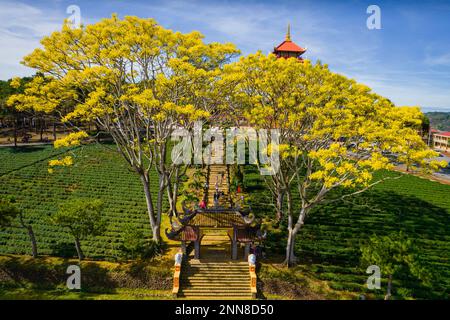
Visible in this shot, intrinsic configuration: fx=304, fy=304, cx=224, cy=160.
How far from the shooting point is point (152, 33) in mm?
18438

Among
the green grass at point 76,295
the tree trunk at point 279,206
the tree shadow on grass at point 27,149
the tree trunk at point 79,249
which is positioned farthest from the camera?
the tree shadow on grass at point 27,149

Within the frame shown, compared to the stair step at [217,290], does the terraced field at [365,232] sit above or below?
above

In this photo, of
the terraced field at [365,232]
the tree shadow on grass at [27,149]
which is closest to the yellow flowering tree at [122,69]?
the terraced field at [365,232]

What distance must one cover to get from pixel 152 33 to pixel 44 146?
45.7 m

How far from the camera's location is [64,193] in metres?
31.9

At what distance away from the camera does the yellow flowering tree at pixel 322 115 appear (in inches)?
687

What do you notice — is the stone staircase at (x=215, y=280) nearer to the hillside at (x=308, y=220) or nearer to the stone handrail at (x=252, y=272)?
the stone handrail at (x=252, y=272)

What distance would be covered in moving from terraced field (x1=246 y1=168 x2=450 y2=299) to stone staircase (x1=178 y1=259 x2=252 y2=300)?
14.1 ft

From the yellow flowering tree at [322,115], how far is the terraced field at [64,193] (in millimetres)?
11462

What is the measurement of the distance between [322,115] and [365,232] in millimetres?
13049

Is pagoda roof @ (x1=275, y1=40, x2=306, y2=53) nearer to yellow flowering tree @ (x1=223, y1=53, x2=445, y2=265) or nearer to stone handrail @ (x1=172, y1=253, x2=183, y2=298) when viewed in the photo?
yellow flowering tree @ (x1=223, y1=53, x2=445, y2=265)

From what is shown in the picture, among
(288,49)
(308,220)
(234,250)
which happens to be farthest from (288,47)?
(234,250)

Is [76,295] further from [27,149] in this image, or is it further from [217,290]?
[27,149]
